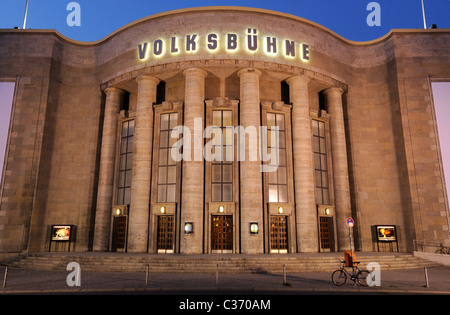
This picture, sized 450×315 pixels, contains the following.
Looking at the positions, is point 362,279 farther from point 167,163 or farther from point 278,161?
point 167,163

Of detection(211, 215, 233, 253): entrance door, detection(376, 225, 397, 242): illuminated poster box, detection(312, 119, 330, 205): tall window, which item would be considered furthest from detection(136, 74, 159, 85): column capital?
detection(376, 225, 397, 242): illuminated poster box

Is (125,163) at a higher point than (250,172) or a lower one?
higher

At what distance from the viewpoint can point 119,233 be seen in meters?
31.4

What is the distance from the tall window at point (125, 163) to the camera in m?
32.4

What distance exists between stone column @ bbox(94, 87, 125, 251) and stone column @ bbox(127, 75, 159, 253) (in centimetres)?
350

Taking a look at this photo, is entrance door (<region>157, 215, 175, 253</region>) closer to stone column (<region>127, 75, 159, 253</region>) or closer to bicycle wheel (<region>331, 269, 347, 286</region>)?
stone column (<region>127, 75, 159, 253</region>)

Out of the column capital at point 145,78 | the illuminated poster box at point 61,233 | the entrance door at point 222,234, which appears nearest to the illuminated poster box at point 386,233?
the entrance door at point 222,234

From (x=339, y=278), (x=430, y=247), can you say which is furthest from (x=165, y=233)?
(x=430, y=247)

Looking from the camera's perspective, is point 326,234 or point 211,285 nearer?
point 211,285

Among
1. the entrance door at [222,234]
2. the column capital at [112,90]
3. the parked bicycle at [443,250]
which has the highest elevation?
the column capital at [112,90]

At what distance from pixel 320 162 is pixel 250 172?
892cm

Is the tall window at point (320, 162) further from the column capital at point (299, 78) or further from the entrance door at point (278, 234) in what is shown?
the entrance door at point (278, 234)

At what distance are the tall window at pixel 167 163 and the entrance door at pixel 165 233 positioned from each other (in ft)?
5.49

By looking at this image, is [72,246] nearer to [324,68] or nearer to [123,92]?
[123,92]
